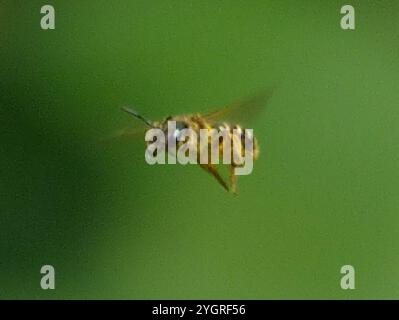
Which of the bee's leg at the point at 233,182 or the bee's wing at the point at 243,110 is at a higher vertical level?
the bee's wing at the point at 243,110

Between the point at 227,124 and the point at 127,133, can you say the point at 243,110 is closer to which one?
the point at 227,124

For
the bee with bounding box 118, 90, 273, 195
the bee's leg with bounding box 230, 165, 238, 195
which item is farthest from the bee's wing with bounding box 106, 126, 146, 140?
the bee's leg with bounding box 230, 165, 238, 195

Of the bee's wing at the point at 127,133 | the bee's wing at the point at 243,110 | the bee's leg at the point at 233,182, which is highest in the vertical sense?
the bee's wing at the point at 243,110

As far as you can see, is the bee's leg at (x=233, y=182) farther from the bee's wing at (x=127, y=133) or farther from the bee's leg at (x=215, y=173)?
the bee's wing at (x=127, y=133)

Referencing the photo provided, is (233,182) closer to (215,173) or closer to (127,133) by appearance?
(215,173)

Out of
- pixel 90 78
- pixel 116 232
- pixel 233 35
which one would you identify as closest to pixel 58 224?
pixel 116 232

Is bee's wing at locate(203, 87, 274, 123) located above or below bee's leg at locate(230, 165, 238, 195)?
above

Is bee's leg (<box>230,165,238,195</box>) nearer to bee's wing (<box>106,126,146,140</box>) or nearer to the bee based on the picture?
the bee

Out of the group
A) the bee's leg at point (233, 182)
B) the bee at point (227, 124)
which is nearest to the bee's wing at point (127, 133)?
the bee at point (227, 124)

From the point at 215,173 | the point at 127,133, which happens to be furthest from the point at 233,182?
the point at 127,133
